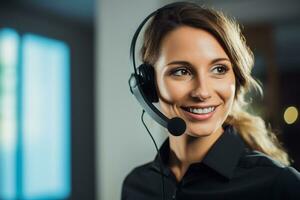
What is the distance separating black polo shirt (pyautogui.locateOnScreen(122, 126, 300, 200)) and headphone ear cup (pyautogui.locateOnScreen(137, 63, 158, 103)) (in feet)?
0.24

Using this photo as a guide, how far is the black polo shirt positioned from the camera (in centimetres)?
39

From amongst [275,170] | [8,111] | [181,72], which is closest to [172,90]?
[181,72]

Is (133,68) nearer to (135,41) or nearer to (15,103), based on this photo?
(135,41)

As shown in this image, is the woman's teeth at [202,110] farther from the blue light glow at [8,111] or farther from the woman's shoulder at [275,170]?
the blue light glow at [8,111]

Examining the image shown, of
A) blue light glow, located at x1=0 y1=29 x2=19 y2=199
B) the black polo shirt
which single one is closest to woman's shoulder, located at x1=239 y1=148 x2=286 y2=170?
the black polo shirt

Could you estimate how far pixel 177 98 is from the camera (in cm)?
36

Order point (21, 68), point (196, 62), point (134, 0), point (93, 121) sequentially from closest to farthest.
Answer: point (196, 62) → point (134, 0) → point (21, 68) → point (93, 121)

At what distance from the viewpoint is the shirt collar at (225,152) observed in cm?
42

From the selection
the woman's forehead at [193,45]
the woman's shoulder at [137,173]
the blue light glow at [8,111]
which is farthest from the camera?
the blue light glow at [8,111]

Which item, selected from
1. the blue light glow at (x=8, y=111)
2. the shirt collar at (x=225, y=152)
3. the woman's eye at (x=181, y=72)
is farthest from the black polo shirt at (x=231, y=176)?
the blue light glow at (x=8, y=111)

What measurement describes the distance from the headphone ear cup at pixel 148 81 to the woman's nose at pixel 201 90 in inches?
2.0

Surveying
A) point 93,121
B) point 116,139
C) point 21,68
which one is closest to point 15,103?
point 21,68

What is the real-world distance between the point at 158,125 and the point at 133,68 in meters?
0.06

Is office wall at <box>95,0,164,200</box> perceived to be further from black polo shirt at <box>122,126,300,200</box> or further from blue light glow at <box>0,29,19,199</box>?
blue light glow at <box>0,29,19,199</box>
